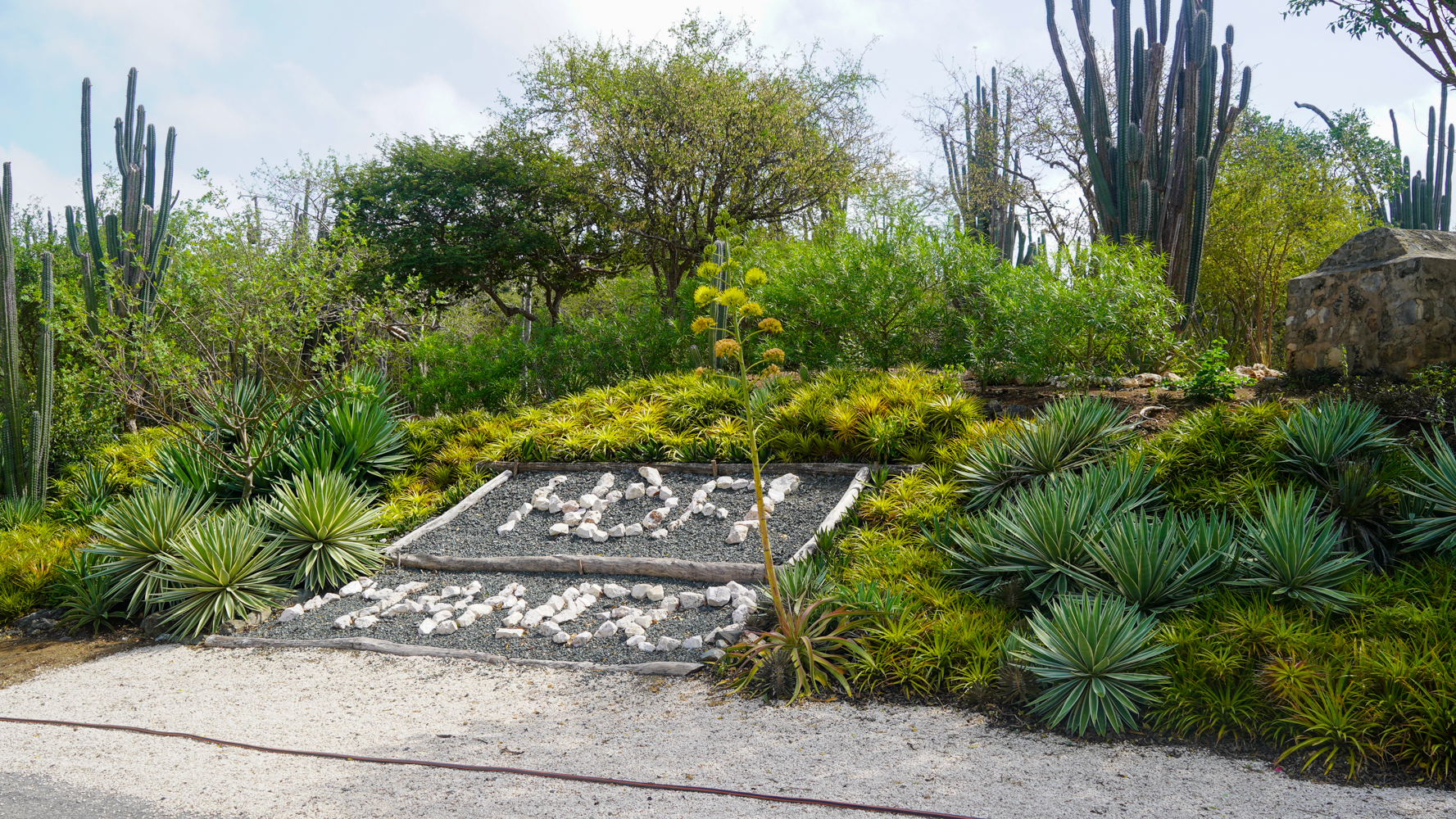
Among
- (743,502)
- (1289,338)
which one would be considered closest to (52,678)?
(743,502)

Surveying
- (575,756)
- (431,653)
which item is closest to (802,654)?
(575,756)

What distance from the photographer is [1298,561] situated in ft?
13.7

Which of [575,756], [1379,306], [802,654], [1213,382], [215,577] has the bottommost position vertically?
[575,756]

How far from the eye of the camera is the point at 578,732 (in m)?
3.96

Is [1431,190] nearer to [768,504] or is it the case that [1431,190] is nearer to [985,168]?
[985,168]

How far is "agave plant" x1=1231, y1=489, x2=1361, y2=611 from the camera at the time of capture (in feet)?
13.6

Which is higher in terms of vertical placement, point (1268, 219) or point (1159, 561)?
point (1268, 219)

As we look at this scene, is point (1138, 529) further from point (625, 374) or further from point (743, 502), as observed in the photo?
point (625, 374)

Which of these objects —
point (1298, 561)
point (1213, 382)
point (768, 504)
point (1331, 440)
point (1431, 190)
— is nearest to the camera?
point (1298, 561)

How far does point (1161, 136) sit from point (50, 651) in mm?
12827

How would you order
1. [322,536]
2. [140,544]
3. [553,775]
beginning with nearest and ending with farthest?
[553,775]
[140,544]
[322,536]

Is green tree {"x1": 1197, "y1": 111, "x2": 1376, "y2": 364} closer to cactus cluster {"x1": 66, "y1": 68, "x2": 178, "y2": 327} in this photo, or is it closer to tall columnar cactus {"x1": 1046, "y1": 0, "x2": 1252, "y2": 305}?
tall columnar cactus {"x1": 1046, "y1": 0, "x2": 1252, "y2": 305}

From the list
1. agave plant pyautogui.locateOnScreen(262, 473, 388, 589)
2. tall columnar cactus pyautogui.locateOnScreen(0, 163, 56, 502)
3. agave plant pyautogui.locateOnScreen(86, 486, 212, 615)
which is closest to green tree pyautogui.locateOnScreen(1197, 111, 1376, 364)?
agave plant pyautogui.locateOnScreen(262, 473, 388, 589)

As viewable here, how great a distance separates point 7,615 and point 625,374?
676 centimetres
